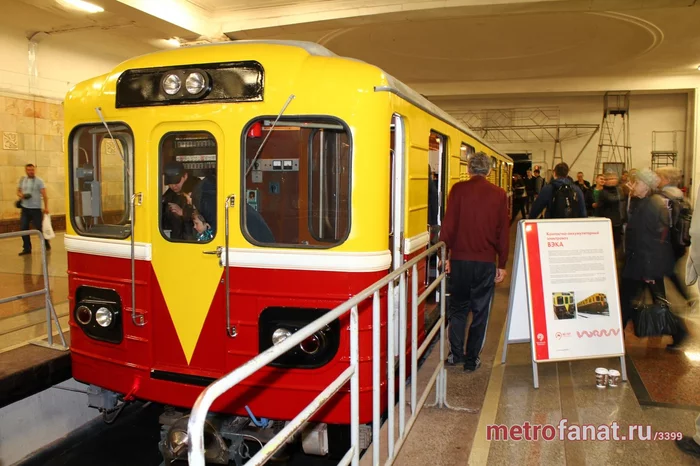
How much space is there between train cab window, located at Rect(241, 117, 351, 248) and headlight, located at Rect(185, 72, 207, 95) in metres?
0.41

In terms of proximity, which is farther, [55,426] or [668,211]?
[668,211]

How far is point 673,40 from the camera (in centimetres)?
1515

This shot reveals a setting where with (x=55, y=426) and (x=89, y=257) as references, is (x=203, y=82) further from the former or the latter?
(x=55, y=426)

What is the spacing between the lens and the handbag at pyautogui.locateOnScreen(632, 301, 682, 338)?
5605 millimetres

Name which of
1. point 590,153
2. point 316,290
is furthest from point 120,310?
point 590,153

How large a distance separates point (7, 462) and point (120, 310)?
1.91m

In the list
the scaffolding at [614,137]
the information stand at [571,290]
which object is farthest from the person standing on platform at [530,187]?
the information stand at [571,290]

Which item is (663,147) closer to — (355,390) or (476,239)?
(476,239)

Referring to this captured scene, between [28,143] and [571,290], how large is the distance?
13.1 m

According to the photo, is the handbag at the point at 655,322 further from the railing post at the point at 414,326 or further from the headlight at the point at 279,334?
the headlight at the point at 279,334

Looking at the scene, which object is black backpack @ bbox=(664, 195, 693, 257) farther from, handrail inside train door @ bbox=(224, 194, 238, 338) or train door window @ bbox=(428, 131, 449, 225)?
handrail inside train door @ bbox=(224, 194, 238, 338)

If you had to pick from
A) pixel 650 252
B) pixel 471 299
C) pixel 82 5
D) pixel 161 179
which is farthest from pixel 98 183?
pixel 82 5

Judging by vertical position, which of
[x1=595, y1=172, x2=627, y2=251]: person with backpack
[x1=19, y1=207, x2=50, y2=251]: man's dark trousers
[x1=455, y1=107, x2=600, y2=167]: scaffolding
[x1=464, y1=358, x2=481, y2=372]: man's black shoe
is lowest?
[x1=464, y1=358, x2=481, y2=372]: man's black shoe

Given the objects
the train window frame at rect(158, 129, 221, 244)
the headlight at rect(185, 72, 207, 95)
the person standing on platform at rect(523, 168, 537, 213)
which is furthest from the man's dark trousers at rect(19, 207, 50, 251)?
the person standing on platform at rect(523, 168, 537, 213)
